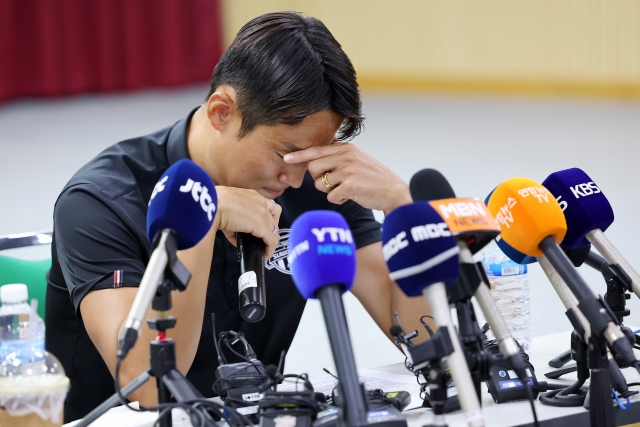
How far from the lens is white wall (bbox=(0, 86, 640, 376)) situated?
3432 millimetres

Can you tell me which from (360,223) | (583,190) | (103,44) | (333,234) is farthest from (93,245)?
(103,44)

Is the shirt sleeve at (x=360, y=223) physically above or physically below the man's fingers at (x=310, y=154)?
below

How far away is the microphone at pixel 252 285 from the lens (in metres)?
1.23

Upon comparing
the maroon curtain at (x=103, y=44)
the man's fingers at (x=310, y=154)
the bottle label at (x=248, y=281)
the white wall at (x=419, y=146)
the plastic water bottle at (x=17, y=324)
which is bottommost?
the white wall at (x=419, y=146)

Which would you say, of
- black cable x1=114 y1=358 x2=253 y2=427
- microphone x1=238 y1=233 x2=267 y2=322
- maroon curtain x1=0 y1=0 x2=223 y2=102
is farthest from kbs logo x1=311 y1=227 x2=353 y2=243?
maroon curtain x1=0 y1=0 x2=223 y2=102

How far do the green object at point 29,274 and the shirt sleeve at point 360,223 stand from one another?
2.25ft

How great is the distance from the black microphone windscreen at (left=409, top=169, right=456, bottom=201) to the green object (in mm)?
1064

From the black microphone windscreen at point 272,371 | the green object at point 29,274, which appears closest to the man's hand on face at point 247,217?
the black microphone windscreen at point 272,371

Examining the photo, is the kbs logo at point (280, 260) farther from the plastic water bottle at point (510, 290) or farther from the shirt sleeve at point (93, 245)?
the plastic water bottle at point (510, 290)

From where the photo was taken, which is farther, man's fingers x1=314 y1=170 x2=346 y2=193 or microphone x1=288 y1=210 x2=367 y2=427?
man's fingers x1=314 y1=170 x2=346 y2=193

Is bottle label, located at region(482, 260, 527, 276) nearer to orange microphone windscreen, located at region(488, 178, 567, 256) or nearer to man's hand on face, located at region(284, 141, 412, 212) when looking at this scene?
man's hand on face, located at region(284, 141, 412, 212)

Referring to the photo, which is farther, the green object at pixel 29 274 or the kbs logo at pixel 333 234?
the green object at pixel 29 274

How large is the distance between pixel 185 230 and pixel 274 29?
0.73m

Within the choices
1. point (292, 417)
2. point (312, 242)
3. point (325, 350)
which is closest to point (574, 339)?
point (292, 417)
